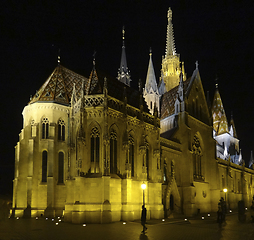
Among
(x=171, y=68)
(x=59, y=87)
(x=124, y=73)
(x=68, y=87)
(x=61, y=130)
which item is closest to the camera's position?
(x=61, y=130)

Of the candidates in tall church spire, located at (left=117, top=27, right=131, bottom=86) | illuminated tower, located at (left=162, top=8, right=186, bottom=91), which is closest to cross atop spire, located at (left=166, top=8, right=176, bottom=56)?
illuminated tower, located at (left=162, top=8, right=186, bottom=91)

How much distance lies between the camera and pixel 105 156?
26.8 meters

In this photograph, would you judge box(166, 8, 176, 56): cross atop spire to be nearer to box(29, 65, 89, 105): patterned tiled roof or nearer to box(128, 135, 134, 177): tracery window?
box(29, 65, 89, 105): patterned tiled roof

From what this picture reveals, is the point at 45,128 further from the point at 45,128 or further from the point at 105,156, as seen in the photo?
the point at 105,156

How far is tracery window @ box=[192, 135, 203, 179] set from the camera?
42.4m

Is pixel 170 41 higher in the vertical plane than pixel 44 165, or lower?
higher

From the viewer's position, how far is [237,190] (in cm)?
→ 5978

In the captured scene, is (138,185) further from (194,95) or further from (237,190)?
(237,190)

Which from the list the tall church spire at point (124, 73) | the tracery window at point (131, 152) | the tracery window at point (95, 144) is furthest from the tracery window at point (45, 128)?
the tall church spire at point (124, 73)

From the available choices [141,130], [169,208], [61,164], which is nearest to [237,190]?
[169,208]

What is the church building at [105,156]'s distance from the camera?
2683cm

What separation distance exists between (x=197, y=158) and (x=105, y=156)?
2050 centimetres

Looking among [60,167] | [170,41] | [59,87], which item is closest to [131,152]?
[60,167]

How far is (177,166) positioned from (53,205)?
16.0 m
